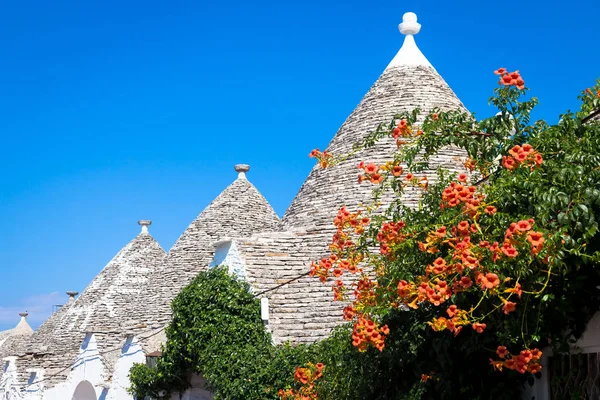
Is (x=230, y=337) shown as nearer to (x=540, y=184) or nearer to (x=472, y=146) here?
(x=472, y=146)

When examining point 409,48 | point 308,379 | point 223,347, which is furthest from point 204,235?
point 308,379

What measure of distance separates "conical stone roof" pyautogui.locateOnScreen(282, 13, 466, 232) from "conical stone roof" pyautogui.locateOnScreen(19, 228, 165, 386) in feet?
31.3

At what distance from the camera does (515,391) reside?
6.59 metres

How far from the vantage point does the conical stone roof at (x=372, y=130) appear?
13.5 m

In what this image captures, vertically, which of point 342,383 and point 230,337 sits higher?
point 230,337

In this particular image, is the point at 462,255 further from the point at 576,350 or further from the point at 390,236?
the point at 576,350

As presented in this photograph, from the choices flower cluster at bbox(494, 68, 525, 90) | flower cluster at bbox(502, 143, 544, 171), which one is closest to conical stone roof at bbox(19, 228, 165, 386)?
flower cluster at bbox(494, 68, 525, 90)

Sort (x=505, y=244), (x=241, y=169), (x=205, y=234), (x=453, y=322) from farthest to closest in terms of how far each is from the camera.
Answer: (x=241, y=169) → (x=205, y=234) → (x=453, y=322) → (x=505, y=244)

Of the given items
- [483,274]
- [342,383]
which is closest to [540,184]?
[483,274]

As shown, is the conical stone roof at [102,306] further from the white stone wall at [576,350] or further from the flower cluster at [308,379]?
the white stone wall at [576,350]

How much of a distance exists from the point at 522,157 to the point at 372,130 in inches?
335

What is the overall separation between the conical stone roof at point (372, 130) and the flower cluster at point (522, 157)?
7.15m

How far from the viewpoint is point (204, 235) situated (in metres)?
19.9

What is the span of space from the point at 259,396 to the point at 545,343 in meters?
5.22
